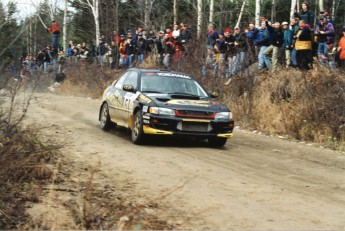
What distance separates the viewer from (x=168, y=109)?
1059 cm

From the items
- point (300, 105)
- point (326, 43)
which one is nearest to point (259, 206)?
point (300, 105)

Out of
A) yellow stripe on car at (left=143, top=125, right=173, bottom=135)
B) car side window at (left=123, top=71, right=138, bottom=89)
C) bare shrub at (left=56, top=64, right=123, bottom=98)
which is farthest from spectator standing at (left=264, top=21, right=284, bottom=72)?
bare shrub at (left=56, top=64, right=123, bottom=98)

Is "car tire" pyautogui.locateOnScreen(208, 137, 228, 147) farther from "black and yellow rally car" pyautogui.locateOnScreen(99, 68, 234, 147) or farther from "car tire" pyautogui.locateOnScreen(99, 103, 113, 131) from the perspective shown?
"car tire" pyautogui.locateOnScreen(99, 103, 113, 131)

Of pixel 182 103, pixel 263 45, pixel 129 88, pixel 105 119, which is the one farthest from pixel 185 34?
pixel 182 103

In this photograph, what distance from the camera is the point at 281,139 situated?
13.6 meters

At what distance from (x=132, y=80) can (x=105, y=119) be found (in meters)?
1.43

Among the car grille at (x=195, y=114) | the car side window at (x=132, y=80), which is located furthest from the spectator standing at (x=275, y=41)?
the car grille at (x=195, y=114)

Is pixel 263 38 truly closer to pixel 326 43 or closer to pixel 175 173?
pixel 326 43

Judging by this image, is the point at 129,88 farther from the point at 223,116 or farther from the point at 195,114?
the point at 223,116

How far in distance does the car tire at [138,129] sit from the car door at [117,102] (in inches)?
38.0

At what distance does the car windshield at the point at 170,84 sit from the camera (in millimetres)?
11641

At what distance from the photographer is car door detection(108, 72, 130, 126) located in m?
12.1

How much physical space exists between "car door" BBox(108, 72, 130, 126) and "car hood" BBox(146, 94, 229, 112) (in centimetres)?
125

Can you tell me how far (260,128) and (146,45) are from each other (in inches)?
448
